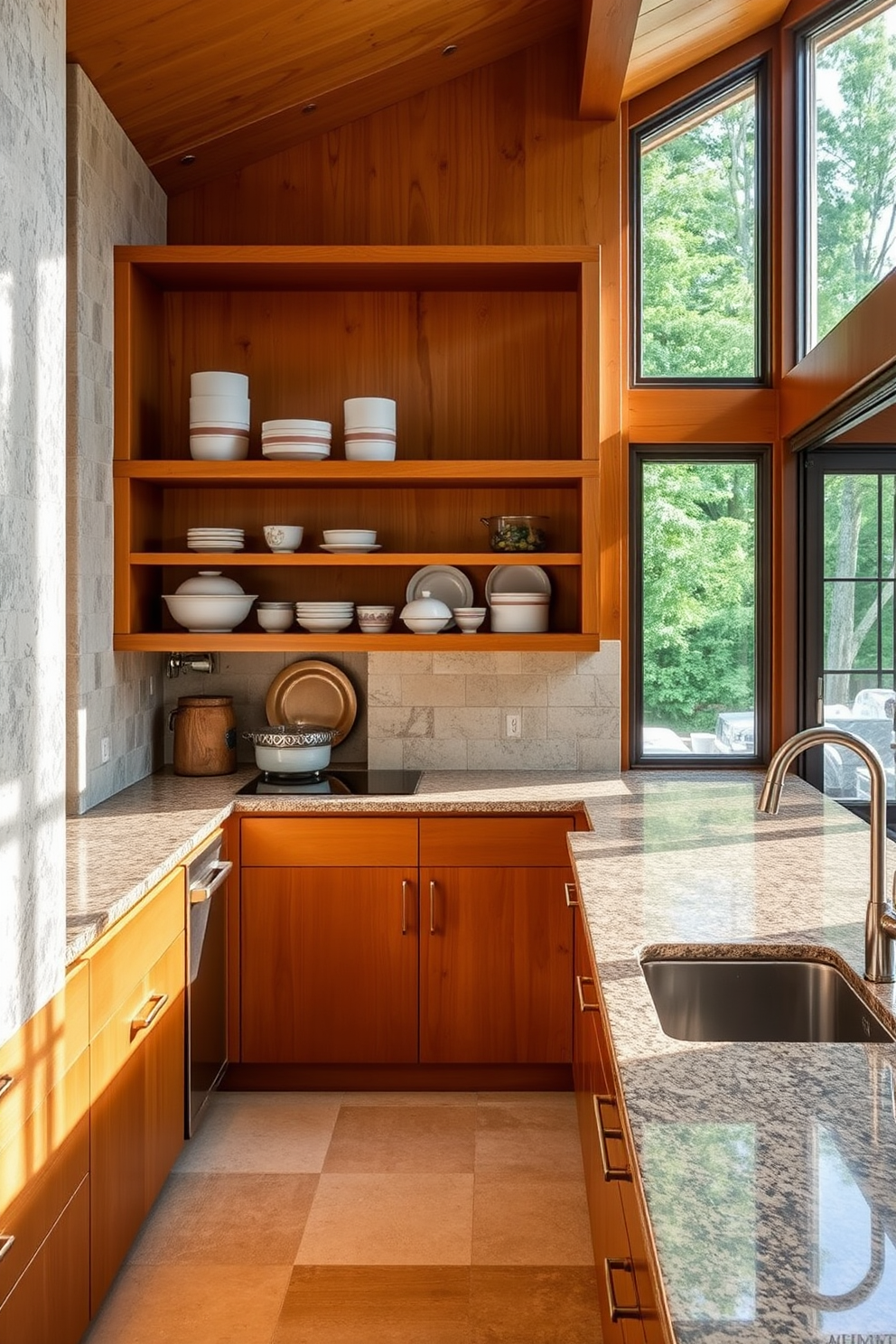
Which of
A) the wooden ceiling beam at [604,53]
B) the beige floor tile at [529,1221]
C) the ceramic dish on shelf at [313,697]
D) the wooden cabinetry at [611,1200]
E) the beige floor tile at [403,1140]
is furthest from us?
the ceramic dish on shelf at [313,697]

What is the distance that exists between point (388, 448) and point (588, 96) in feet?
4.32

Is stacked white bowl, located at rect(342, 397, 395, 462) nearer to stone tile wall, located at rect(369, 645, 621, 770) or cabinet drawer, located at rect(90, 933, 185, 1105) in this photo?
stone tile wall, located at rect(369, 645, 621, 770)

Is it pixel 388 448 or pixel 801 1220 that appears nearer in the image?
pixel 801 1220

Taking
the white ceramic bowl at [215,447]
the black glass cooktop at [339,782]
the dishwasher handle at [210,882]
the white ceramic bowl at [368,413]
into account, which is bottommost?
the dishwasher handle at [210,882]

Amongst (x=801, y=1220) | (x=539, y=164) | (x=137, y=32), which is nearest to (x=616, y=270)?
(x=539, y=164)

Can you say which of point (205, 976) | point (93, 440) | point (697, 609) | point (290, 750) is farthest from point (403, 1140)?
point (93, 440)

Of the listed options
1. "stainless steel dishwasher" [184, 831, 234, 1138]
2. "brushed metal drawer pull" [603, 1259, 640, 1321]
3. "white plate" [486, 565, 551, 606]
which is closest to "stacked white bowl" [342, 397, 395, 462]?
"white plate" [486, 565, 551, 606]

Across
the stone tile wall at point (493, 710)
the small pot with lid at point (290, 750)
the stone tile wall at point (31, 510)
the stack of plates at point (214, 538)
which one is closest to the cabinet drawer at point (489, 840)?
the small pot with lid at point (290, 750)

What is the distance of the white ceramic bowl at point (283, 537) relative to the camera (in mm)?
3898

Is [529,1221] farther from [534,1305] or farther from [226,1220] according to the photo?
[226,1220]

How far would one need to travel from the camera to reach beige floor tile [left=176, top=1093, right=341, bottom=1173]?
3.17 meters

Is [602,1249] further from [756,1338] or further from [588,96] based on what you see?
[588,96]

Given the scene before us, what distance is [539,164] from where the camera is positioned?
4.11 meters

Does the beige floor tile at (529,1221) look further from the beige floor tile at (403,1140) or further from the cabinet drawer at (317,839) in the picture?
the cabinet drawer at (317,839)
